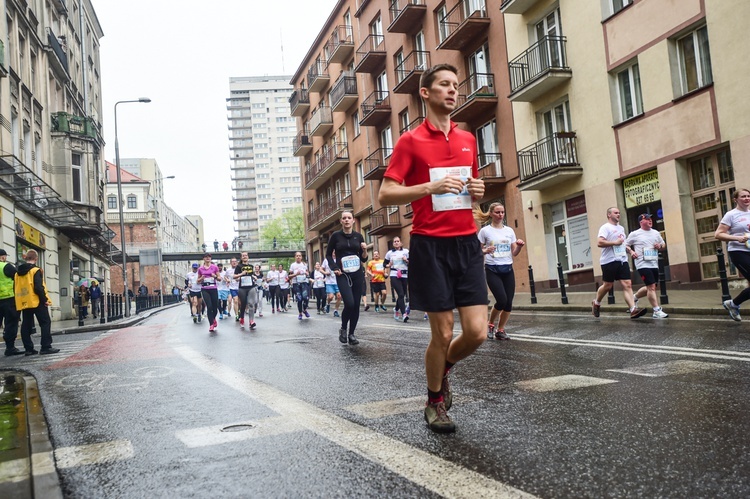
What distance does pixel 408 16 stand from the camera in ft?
97.6

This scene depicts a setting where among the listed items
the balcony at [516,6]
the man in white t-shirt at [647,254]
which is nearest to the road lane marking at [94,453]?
the man in white t-shirt at [647,254]

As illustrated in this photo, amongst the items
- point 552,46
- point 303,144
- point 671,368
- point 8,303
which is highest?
point 303,144

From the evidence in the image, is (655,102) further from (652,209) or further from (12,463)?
(12,463)

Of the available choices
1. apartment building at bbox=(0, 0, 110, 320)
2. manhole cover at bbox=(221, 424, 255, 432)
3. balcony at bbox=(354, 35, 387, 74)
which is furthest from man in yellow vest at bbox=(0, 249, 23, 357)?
balcony at bbox=(354, 35, 387, 74)

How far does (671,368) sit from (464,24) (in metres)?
20.4

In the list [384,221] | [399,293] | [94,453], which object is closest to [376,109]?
[384,221]

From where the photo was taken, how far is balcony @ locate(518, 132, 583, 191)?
19.8m

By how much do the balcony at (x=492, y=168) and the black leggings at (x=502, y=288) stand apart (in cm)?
1473

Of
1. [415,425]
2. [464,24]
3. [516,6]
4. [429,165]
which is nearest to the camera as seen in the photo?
[415,425]

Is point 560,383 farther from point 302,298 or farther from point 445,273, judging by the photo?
point 302,298

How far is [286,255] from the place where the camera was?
261 feet

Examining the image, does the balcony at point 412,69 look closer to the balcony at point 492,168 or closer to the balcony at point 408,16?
the balcony at point 408,16

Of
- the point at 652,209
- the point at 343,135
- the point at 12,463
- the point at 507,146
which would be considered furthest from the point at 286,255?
the point at 12,463

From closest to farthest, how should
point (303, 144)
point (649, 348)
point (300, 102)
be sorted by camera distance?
point (649, 348) → point (303, 144) → point (300, 102)
